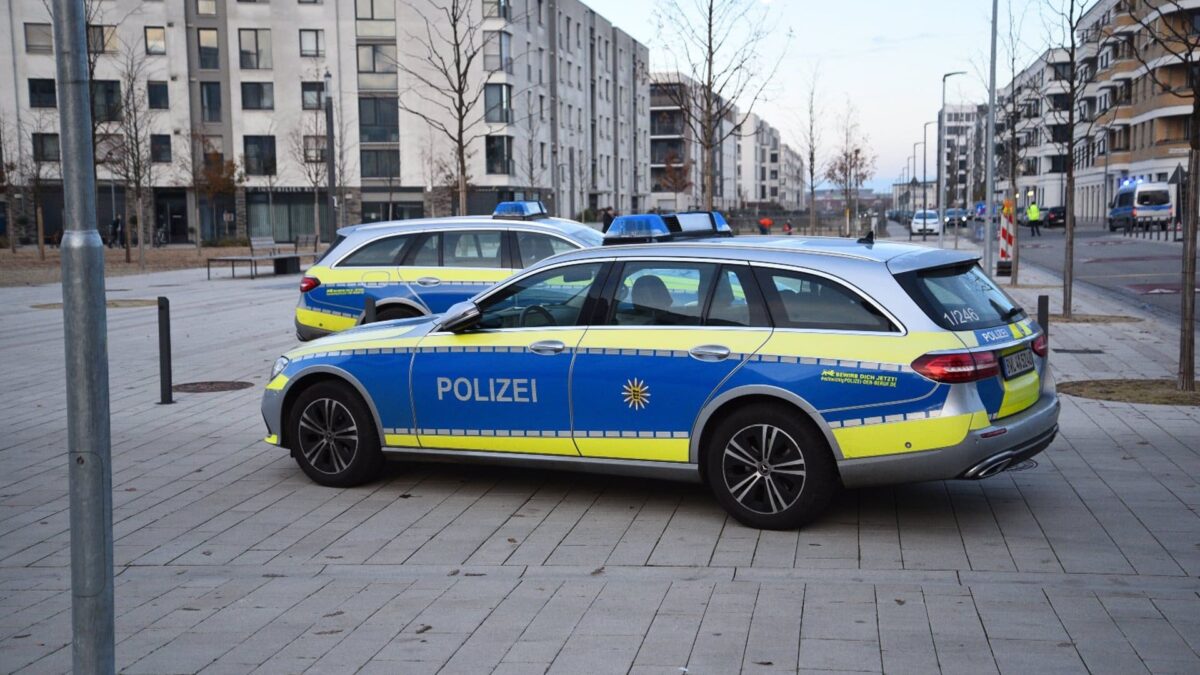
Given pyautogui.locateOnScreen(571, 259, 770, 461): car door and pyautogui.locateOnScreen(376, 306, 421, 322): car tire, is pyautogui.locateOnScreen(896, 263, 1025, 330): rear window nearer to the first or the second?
pyautogui.locateOnScreen(571, 259, 770, 461): car door

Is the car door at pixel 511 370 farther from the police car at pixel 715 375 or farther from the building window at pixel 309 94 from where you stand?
the building window at pixel 309 94

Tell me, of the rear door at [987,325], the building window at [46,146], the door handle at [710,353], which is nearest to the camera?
the rear door at [987,325]

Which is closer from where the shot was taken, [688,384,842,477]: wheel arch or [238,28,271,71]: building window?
[688,384,842,477]: wheel arch

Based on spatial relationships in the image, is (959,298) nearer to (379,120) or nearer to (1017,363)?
(1017,363)

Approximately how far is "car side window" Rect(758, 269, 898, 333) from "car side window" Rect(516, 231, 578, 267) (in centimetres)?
659

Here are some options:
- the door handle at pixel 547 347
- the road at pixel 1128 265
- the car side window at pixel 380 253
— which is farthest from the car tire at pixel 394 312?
the road at pixel 1128 265

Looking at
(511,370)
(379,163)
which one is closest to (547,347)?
(511,370)

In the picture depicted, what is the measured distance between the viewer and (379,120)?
65125 millimetres

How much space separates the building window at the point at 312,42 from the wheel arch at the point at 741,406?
204ft

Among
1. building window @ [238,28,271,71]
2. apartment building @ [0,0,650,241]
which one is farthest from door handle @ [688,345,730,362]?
building window @ [238,28,271,71]

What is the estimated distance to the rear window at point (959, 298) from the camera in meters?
6.48

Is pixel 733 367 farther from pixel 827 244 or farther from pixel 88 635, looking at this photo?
pixel 88 635

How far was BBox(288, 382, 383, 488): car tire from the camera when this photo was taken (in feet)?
25.7

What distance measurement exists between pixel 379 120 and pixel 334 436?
59385mm
